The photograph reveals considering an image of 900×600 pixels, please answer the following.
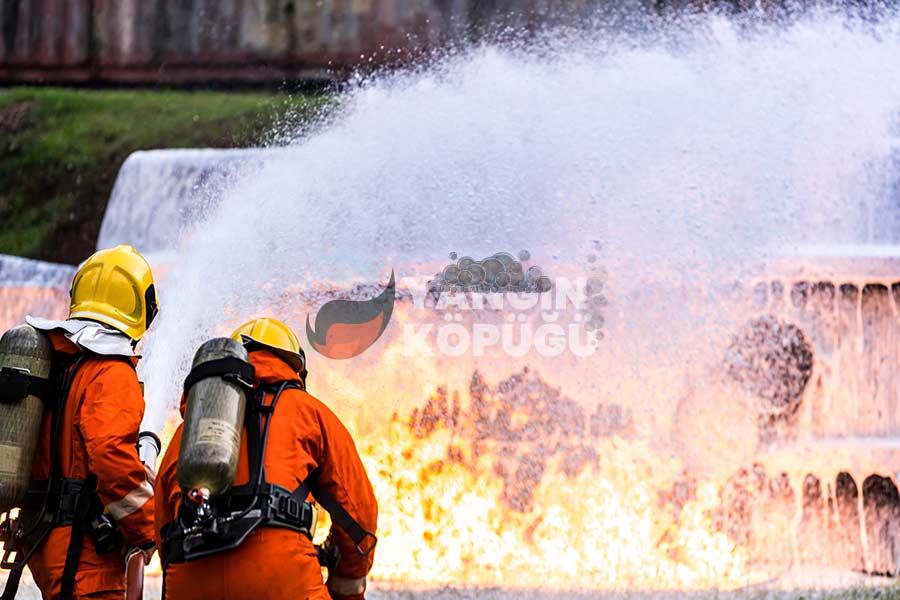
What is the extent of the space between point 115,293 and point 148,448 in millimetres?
582

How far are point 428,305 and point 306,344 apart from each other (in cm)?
68

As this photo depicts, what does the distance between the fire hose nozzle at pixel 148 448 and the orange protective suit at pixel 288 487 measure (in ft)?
2.08

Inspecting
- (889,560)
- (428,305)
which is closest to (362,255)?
(428,305)

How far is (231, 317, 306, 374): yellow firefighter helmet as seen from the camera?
4281 millimetres

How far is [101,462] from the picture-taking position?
14.5 ft

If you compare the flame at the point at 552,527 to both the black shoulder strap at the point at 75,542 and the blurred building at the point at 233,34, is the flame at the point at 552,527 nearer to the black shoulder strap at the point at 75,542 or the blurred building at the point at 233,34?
the black shoulder strap at the point at 75,542

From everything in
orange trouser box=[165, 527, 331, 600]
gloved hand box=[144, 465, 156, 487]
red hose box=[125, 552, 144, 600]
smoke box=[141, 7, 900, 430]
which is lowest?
red hose box=[125, 552, 144, 600]

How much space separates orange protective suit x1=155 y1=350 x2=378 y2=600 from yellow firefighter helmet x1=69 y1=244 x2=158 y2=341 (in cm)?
76

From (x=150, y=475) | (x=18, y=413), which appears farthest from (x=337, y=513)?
(x=18, y=413)

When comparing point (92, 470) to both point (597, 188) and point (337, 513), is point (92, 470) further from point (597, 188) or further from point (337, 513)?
point (597, 188)

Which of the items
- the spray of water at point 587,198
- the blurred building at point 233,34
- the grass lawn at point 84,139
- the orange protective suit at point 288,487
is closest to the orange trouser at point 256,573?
the orange protective suit at point 288,487

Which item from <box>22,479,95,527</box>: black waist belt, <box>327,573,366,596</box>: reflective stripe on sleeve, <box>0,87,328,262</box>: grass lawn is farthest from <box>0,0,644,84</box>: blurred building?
<box>327,573,366,596</box>: reflective stripe on sleeve

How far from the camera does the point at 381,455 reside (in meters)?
6.63

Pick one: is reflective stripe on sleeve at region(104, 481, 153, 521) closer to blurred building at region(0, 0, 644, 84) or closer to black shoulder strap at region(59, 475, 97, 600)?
black shoulder strap at region(59, 475, 97, 600)
